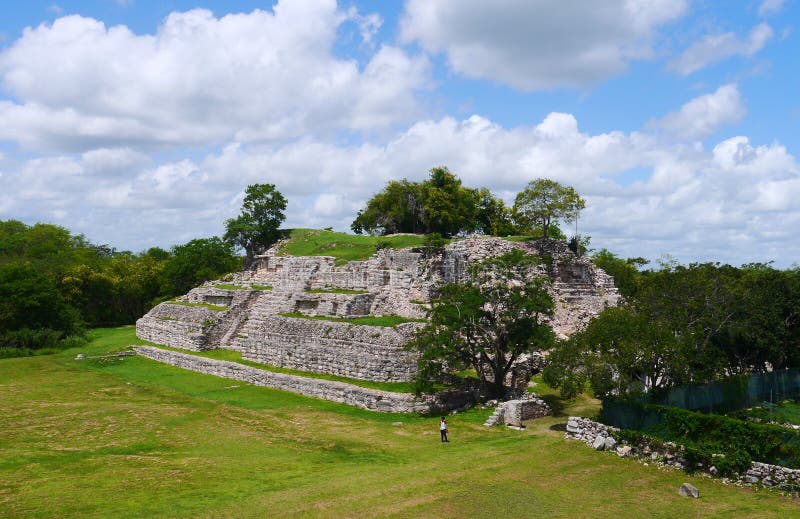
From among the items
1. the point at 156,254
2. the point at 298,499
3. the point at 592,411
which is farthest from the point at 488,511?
the point at 156,254

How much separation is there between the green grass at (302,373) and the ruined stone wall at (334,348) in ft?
0.74

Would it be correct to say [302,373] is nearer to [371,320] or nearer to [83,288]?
[371,320]

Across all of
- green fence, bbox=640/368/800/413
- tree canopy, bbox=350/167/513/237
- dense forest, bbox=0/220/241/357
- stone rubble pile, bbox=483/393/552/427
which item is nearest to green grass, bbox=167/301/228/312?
dense forest, bbox=0/220/241/357

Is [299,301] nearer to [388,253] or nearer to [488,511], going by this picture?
[388,253]

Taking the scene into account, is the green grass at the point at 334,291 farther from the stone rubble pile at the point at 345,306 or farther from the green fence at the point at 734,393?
the green fence at the point at 734,393

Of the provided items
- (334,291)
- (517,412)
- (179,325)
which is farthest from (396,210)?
(517,412)

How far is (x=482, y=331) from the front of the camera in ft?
70.8

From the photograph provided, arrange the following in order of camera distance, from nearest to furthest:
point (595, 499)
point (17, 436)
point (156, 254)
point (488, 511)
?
point (488, 511) → point (595, 499) → point (17, 436) → point (156, 254)

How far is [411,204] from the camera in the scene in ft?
146

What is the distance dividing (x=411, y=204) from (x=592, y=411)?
26.4m

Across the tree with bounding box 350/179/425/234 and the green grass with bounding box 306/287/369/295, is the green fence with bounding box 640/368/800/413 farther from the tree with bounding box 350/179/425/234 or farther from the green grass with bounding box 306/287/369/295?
the tree with bounding box 350/179/425/234

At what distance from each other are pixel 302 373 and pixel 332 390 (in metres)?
3.28

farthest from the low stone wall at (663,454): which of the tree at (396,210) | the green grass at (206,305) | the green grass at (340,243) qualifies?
the tree at (396,210)

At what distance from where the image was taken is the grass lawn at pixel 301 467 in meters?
12.8
